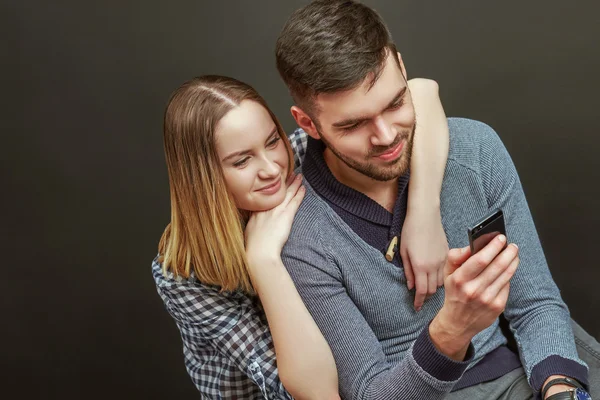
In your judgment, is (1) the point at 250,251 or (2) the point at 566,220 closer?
(1) the point at 250,251

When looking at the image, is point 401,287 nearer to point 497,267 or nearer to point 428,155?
point 428,155

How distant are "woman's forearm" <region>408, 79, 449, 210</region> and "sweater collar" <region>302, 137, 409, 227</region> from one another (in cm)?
4

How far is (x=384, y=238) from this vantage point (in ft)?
6.13

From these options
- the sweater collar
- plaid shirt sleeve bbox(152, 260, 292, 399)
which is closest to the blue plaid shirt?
plaid shirt sleeve bbox(152, 260, 292, 399)

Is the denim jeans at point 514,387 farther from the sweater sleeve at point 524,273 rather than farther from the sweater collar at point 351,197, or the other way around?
the sweater collar at point 351,197

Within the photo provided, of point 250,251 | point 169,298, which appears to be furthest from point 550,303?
point 169,298

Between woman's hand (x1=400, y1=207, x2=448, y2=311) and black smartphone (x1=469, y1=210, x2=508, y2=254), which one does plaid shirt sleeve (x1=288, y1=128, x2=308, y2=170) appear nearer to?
woman's hand (x1=400, y1=207, x2=448, y2=311)

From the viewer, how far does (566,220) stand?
2.63m

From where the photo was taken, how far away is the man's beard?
5.74 feet

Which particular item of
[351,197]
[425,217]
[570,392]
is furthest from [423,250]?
[570,392]

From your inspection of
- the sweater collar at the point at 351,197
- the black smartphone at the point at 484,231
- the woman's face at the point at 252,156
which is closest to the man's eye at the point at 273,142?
the woman's face at the point at 252,156

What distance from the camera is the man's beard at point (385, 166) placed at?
68.8 inches

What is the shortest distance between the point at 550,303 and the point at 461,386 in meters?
0.26

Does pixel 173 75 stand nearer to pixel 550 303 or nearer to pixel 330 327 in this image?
pixel 330 327
